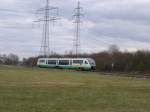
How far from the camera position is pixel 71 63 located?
68062 millimetres

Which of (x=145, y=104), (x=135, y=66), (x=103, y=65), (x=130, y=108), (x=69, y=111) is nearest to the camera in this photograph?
(x=69, y=111)

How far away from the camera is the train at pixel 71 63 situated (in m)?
64.8

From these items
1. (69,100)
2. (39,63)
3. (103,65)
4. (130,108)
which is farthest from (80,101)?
(39,63)

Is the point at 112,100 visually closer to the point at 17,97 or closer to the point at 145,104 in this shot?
the point at 145,104

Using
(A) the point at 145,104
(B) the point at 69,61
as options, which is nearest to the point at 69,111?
(A) the point at 145,104

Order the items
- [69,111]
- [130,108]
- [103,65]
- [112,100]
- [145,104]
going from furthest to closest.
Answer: [103,65], [112,100], [145,104], [130,108], [69,111]

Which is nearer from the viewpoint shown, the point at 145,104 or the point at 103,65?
the point at 145,104

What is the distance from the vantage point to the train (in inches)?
2549

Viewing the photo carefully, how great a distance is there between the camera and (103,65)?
73938 millimetres

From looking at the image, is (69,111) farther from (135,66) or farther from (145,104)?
(135,66)

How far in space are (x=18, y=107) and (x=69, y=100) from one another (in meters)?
2.53

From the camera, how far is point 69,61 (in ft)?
225

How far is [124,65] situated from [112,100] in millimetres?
55171

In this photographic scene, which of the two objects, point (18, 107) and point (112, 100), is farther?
point (112, 100)
